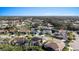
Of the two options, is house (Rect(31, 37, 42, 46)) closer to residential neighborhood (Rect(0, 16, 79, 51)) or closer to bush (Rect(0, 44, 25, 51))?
residential neighborhood (Rect(0, 16, 79, 51))

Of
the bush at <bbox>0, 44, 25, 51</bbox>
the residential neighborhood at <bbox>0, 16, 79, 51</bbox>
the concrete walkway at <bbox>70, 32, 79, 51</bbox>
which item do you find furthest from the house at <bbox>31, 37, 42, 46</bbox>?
the concrete walkway at <bbox>70, 32, 79, 51</bbox>

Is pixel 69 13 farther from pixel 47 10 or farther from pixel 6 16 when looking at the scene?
pixel 6 16

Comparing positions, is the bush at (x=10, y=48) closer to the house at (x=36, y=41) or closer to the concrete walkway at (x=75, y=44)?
the house at (x=36, y=41)

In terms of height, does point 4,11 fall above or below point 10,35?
above

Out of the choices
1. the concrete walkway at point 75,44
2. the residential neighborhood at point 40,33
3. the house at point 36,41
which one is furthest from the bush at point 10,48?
the concrete walkway at point 75,44

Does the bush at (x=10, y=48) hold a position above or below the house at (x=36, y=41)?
below

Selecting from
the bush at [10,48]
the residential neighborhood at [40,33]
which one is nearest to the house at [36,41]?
the residential neighborhood at [40,33]

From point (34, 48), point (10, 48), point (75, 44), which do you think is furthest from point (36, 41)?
point (75, 44)
